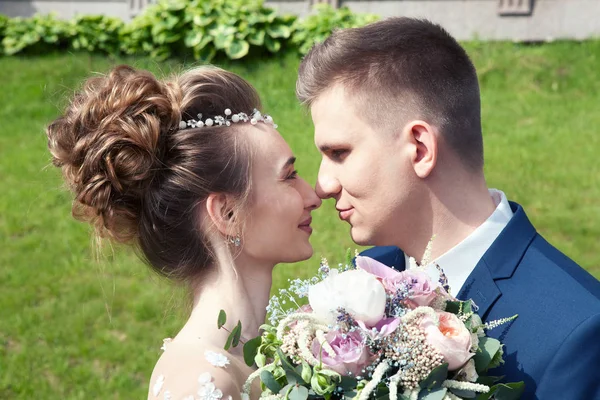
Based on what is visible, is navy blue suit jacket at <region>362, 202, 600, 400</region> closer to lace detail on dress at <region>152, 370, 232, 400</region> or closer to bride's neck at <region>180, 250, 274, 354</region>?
bride's neck at <region>180, 250, 274, 354</region>

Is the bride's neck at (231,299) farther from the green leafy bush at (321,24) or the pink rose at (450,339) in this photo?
the green leafy bush at (321,24)

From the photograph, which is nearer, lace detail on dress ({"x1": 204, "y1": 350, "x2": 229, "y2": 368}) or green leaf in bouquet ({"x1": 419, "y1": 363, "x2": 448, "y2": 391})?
green leaf in bouquet ({"x1": 419, "y1": 363, "x2": 448, "y2": 391})

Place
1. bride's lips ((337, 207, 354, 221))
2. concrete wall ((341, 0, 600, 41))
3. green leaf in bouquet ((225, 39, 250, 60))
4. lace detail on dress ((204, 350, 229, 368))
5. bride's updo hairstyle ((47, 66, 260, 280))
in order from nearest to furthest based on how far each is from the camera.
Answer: lace detail on dress ((204, 350, 229, 368)) → bride's updo hairstyle ((47, 66, 260, 280)) → bride's lips ((337, 207, 354, 221)) → green leaf in bouquet ((225, 39, 250, 60)) → concrete wall ((341, 0, 600, 41))

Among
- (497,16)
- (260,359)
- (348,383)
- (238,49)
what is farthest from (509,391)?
(497,16)

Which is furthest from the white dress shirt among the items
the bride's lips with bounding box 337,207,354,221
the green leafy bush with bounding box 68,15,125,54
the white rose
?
the green leafy bush with bounding box 68,15,125,54

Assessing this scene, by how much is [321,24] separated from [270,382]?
31.7 ft

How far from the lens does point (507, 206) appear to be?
3.61 metres

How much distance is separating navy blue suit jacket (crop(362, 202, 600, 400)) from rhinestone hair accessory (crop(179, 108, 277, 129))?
116cm

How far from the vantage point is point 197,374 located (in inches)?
128

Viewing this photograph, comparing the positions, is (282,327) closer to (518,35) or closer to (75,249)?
(75,249)

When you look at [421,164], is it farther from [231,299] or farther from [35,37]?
[35,37]

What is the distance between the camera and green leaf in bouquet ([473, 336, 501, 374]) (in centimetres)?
280

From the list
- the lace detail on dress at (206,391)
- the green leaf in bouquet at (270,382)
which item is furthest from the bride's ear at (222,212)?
the green leaf in bouquet at (270,382)

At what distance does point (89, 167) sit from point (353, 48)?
1253 millimetres
